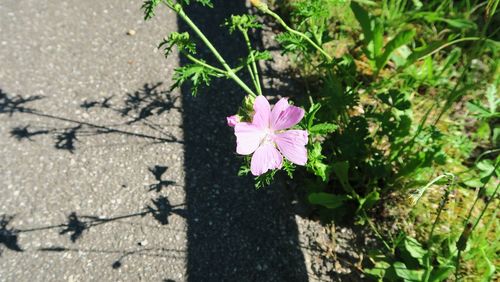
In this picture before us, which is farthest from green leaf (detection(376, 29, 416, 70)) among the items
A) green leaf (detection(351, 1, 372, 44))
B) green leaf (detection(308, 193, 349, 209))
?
green leaf (detection(308, 193, 349, 209))

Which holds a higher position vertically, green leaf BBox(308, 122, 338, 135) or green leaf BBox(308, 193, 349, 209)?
green leaf BBox(308, 122, 338, 135)

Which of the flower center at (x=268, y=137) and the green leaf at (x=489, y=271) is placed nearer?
the flower center at (x=268, y=137)

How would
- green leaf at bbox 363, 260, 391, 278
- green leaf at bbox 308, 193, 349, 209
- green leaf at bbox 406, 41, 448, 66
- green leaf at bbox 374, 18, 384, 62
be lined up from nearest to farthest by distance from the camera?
green leaf at bbox 363, 260, 391, 278
green leaf at bbox 308, 193, 349, 209
green leaf at bbox 406, 41, 448, 66
green leaf at bbox 374, 18, 384, 62

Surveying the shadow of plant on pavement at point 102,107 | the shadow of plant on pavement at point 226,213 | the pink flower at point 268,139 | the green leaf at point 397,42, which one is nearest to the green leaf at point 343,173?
the shadow of plant on pavement at point 226,213

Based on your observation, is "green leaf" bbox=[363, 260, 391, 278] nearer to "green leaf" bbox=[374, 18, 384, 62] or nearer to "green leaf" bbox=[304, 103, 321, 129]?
"green leaf" bbox=[304, 103, 321, 129]

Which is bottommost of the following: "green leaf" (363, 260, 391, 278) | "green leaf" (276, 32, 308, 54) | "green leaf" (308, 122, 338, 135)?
"green leaf" (363, 260, 391, 278)

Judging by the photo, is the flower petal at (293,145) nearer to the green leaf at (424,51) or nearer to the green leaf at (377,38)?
the green leaf at (424,51)

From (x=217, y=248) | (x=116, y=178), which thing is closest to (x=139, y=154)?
(x=116, y=178)

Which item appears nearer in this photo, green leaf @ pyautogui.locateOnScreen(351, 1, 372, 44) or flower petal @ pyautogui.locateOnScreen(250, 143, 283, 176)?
flower petal @ pyautogui.locateOnScreen(250, 143, 283, 176)
